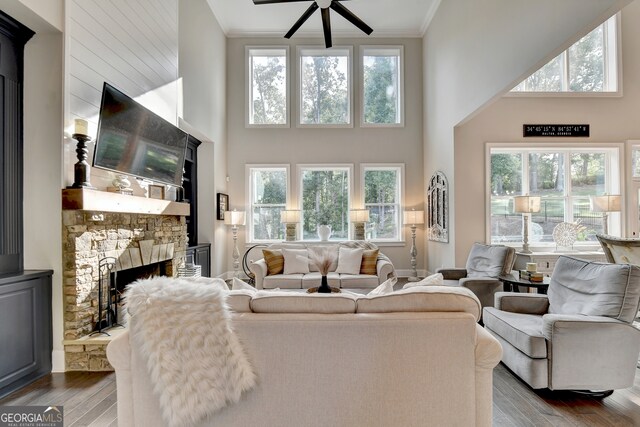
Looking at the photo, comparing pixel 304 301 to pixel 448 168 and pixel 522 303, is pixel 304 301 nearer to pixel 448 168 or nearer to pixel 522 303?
pixel 522 303

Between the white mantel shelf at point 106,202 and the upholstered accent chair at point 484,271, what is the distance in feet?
11.4

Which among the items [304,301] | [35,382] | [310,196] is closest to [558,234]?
[310,196]

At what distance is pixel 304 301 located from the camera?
1.86 m

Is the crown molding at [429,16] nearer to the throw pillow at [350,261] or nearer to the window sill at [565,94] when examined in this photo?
the window sill at [565,94]

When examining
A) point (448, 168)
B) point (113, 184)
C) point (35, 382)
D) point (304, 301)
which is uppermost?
point (448, 168)

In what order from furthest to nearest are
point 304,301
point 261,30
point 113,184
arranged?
point 261,30
point 113,184
point 304,301

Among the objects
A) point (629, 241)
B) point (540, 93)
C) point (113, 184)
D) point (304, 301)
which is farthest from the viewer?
point (540, 93)

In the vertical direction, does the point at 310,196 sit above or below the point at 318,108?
below

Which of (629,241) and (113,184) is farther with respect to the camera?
(629,241)

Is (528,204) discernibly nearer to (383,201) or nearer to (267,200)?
(383,201)

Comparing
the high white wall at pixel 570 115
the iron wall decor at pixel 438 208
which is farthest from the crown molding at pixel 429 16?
the iron wall decor at pixel 438 208

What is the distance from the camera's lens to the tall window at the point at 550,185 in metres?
5.79

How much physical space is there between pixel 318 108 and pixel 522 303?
5.44m

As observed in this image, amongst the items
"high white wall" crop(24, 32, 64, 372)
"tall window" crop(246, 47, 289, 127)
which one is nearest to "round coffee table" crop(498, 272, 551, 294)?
"high white wall" crop(24, 32, 64, 372)
